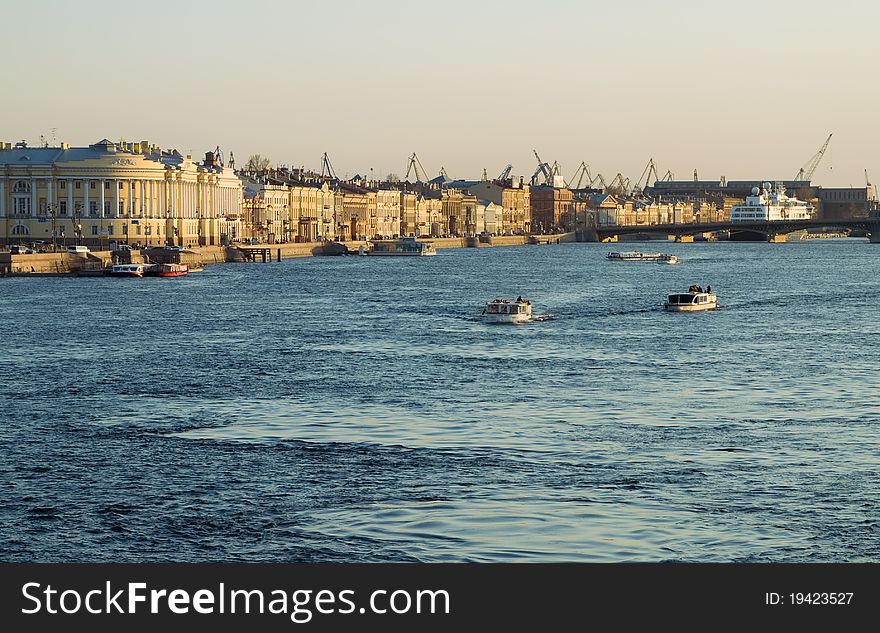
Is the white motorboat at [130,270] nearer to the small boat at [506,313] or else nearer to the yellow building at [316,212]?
the small boat at [506,313]

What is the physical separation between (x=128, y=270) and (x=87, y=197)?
2338 centimetres

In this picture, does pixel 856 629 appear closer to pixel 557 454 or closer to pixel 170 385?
pixel 557 454

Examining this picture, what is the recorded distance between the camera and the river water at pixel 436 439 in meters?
15.4

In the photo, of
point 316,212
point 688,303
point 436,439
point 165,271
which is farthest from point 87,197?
point 436,439

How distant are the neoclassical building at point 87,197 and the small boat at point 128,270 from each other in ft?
62.9

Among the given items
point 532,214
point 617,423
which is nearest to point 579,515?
point 617,423

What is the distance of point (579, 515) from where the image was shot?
16.2m

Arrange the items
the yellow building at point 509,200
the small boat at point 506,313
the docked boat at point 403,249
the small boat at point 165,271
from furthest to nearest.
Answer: the yellow building at point 509,200 < the docked boat at point 403,249 < the small boat at point 165,271 < the small boat at point 506,313

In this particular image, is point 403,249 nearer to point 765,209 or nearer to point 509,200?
point 509,200

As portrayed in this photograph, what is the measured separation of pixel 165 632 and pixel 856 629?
11.7ft

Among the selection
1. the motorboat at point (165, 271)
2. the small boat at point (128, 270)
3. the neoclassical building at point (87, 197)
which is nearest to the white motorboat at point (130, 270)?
the small boat at point (128, 270)

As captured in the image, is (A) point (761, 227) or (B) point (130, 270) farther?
(A) point (761, 227)

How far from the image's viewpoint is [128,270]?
70.4m

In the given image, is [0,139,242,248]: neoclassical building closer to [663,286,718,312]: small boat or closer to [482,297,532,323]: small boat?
[663,286,718,312]: small boat
